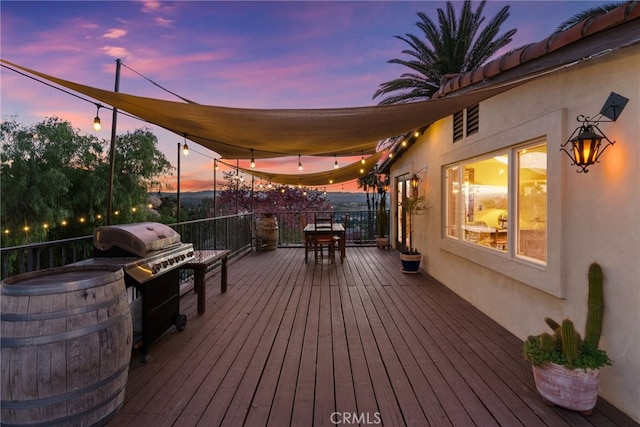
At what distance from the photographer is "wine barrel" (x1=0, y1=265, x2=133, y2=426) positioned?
1.43 m

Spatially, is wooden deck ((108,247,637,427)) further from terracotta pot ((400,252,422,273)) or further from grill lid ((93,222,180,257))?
terracotta pot ((400,252,422,273))

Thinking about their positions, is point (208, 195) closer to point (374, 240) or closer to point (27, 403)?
point (374, 240)

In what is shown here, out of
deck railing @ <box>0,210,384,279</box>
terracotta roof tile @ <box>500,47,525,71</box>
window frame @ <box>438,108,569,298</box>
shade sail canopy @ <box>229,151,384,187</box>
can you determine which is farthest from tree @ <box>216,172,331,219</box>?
terracotta roof tile @ <box>500,47,525,71</box>

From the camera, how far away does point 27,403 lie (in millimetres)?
1435

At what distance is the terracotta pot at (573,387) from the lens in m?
1.84

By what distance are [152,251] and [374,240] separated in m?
7.80

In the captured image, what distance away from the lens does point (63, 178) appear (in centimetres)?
1241

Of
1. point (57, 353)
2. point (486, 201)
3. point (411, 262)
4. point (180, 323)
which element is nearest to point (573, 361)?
point (486, 201)

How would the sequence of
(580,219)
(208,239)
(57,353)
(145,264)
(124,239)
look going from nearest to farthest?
(57,353) → (580,219) → (145,264) → (124,239) → (208,239)

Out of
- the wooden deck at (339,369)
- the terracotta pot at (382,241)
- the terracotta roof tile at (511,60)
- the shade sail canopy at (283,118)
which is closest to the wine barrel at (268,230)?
the terracotta pot at (382,241)

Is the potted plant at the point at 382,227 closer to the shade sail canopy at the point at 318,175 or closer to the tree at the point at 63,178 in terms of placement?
the shade sail canopy at the point at 318,175

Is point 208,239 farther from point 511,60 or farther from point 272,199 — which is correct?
point 272,199

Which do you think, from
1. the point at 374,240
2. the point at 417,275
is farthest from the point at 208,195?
the point at 417,275

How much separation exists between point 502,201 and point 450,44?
6.06m
